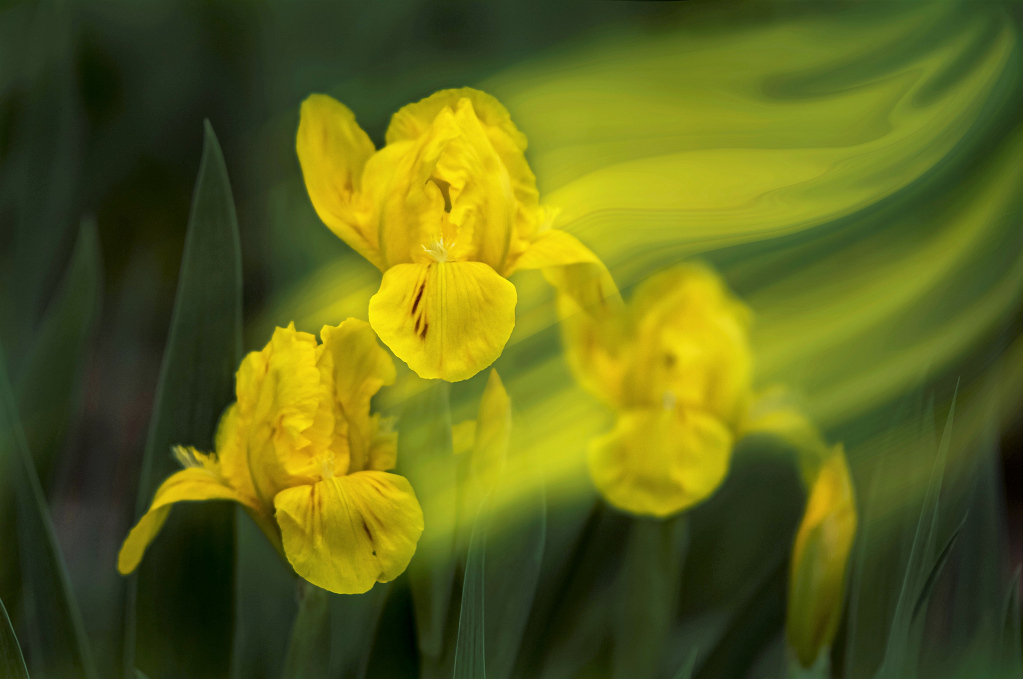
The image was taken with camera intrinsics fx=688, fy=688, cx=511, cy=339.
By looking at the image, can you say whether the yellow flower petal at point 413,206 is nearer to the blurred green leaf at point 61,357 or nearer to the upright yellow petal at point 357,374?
the upright yellow petal at point 357,374

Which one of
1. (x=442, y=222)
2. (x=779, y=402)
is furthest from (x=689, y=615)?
(x=442, y=222)

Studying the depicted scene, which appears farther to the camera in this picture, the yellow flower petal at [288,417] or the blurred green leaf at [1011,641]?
the blurred green leaf at [1011,641]

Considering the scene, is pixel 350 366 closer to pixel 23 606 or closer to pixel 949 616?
pixel 23 606

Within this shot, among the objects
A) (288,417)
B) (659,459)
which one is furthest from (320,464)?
(659,459)

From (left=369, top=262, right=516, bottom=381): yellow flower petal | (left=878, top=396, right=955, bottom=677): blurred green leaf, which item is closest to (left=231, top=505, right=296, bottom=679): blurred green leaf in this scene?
(left=369, top=262, right=516, bottom=381): yellow flower petal

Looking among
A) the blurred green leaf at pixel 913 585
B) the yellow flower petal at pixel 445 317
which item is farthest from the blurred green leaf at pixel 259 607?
the blurred green leaf at pixel 913 585

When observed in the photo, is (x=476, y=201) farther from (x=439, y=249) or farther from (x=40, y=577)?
(x=40, y=577)
